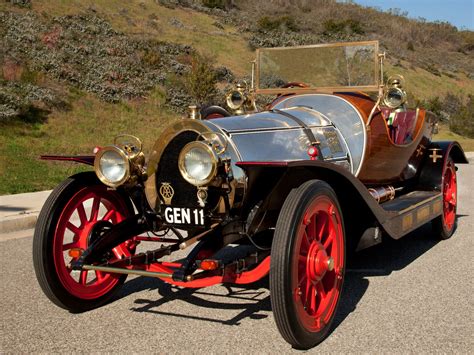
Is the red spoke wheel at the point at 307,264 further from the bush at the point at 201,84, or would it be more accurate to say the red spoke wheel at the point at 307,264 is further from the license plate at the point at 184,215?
the bush at the point at 201,84

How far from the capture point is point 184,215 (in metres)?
3.66

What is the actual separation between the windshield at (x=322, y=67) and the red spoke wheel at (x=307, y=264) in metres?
2.09

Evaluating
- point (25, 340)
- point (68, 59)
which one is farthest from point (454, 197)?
point (68, 59)

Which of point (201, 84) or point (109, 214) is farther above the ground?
point (201, 84)

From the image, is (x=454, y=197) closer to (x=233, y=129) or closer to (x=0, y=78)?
(x=233, y=129)

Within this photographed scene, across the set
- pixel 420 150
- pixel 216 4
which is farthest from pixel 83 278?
pixel 216 4

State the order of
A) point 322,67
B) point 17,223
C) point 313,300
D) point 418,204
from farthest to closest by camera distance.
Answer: point 17,223 < point 322,67 < point 418,204 < point 313,300

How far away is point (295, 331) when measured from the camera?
10.2 feet

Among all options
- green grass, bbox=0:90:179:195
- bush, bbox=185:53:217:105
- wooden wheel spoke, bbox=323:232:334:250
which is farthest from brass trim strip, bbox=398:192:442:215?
bush, bbox=185:53:217:105

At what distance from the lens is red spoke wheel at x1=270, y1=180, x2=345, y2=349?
3.07 m

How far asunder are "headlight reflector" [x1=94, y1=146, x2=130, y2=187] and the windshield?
2.18m

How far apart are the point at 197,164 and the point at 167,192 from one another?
16.9 inches

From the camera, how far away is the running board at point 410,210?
4.26 meters

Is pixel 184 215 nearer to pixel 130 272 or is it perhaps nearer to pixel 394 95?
pixel 130 272
